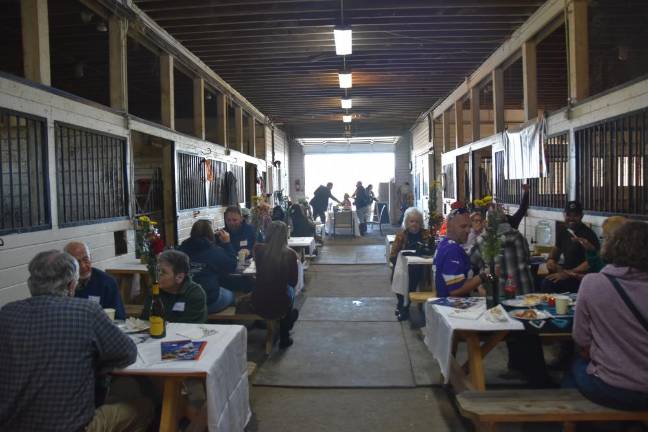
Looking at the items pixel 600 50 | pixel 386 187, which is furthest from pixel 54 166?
pixel 386 187

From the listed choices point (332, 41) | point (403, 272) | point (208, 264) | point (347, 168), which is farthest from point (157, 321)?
point (347, 168)

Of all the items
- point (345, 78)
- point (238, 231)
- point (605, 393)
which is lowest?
point (605, 393)

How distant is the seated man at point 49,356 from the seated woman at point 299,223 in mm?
8776

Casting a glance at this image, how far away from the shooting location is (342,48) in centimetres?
732

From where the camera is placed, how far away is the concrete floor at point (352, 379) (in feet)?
12.0

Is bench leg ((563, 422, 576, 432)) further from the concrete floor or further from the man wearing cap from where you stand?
the man wearing cap

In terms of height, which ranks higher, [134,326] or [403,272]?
[134,326]

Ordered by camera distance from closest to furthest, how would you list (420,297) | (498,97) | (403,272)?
(420,297), (403,272), (498,97)

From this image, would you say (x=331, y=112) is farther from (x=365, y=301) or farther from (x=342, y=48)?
(x=365, y=301)

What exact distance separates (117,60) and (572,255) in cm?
514

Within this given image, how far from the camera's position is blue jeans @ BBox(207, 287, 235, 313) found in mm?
5172

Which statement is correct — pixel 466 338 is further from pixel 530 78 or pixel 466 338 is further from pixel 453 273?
pixel 530 78

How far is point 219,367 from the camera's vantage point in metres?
2.81

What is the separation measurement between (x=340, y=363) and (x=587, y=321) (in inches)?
96.8
